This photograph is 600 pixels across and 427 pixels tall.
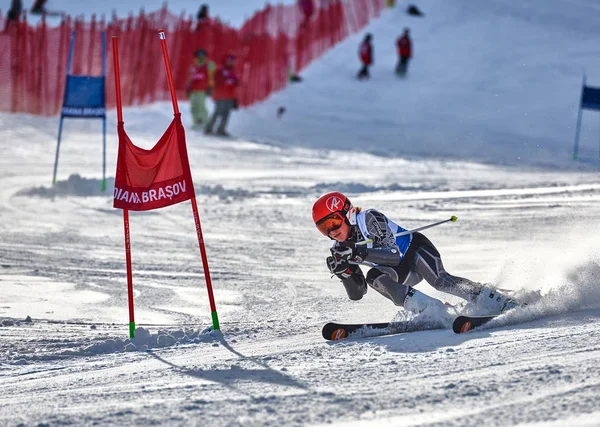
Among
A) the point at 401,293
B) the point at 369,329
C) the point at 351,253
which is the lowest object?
the point at 369,329

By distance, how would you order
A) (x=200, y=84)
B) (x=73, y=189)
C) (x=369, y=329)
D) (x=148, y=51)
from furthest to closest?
(x=148, y=51) → (x=200, y=84) → (x=73, y=189) → (x=369, y=329)

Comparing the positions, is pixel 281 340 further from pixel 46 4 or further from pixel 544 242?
pixel 46 4

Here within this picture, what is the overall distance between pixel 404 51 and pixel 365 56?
1.35 meters

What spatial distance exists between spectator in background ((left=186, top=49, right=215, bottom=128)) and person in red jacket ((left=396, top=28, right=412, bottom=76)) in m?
8.37

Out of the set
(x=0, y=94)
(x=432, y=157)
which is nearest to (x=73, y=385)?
(x=432, y=157)

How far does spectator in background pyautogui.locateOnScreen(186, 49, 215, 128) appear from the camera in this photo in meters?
23.9

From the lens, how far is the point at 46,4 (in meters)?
32.8

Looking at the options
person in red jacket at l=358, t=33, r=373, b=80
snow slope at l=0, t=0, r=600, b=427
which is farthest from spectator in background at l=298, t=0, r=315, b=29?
snow slope at l=0, t=0, r=600, b=427

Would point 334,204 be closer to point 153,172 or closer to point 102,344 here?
point 153,172

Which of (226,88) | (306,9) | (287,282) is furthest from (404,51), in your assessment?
(287,282)

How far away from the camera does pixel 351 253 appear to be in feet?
23.3

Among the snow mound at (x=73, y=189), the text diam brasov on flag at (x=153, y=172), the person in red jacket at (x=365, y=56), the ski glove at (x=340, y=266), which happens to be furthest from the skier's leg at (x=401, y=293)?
the person in red jacket at (x=365, y=56)

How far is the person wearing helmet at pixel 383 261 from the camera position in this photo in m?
7.11

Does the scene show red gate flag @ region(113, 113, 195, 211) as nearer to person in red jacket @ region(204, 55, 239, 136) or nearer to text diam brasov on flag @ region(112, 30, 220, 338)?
text diam brasov on flag @ region(112, 30, 220, 338)
